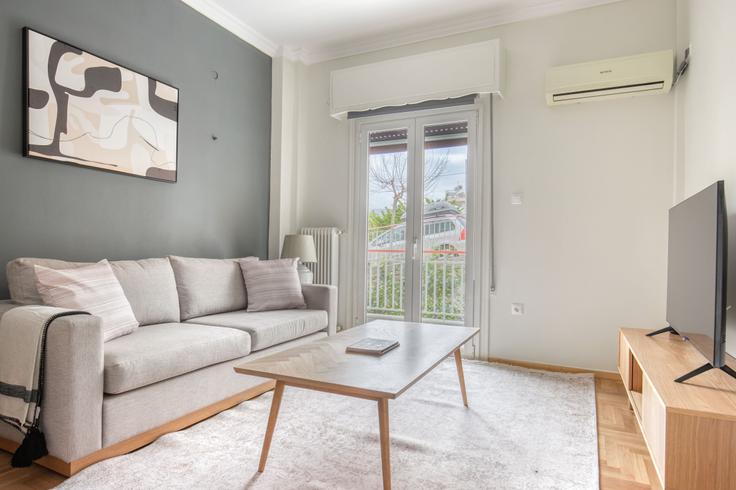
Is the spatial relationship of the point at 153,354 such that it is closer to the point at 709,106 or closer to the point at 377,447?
the point at 377,447

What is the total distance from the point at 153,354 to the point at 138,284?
2.48ft

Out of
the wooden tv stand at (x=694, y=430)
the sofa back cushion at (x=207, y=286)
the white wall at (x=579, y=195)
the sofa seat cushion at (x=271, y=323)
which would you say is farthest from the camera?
the white wall at (x=579, y=195)

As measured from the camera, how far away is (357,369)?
1.81 meters

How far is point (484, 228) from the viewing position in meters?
3.72

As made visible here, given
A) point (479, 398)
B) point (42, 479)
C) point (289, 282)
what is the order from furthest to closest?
point (289, 282), point (479, 398), point (42, 479)

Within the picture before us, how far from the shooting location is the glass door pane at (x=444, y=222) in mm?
3832

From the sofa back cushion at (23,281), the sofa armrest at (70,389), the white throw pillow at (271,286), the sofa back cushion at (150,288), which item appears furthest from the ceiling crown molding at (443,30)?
the sofa armrest at (70,389)

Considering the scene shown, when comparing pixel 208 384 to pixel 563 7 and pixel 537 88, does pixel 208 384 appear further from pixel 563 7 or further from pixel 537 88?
pixel 563 7

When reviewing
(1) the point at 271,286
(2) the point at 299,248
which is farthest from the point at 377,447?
(2) the point at 299,248

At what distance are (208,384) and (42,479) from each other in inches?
29.8

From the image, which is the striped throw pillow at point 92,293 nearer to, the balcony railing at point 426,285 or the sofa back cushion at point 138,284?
the sofa back cushion at point 138,284

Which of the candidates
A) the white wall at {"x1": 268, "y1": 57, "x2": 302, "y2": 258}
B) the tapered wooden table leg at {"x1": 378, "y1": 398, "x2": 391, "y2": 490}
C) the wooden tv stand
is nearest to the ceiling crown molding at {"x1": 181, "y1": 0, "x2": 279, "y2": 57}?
the white wall at {"x1": 268, "y1": 57, "x2": 302, "y2": 258}

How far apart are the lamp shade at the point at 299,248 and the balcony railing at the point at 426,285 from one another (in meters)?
0.59

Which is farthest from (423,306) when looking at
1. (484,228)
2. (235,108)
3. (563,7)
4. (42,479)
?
(42,479)
